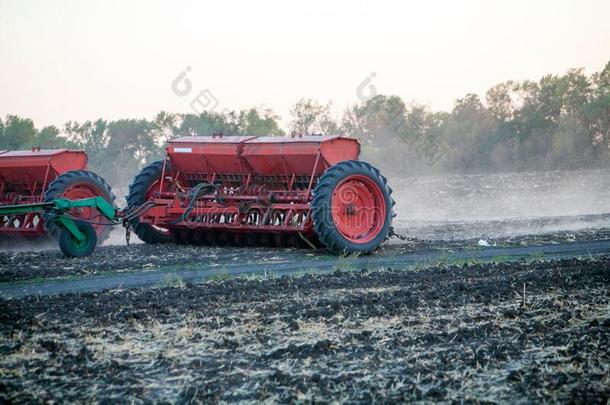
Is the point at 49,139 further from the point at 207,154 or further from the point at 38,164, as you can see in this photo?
the point at 207,154

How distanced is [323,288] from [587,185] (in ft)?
81.7

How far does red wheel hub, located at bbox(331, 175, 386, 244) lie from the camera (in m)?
13.3

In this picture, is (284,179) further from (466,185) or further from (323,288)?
(466,185)

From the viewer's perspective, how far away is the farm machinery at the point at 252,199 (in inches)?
512

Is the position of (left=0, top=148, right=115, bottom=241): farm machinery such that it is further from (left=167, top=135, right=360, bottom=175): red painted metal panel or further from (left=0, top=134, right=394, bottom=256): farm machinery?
(left=167, top=135, right=360, bottom=175): red painted metal panel

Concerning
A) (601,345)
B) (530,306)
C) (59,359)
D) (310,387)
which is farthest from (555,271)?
(59,359)

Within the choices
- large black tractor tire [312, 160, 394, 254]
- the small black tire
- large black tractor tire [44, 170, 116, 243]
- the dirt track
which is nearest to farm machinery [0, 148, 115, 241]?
large black tractor tire [44, 170, 116, 243]

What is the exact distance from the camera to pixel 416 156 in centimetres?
4081

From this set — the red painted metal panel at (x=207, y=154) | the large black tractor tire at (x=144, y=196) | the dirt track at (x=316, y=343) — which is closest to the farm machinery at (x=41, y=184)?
the large black tractor tire at (x=144, y=196)

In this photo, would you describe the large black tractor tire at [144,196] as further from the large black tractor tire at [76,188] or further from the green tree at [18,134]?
the green tree at [18,134]

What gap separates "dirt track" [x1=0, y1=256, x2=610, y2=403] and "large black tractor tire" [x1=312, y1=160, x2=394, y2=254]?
132 inches

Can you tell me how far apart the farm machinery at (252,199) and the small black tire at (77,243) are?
15 mm

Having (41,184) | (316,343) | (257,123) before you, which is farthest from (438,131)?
(316,343)

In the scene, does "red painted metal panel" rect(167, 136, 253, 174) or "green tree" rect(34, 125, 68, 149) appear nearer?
"red painted metal panel" rect(167, 136, 253, 174)
